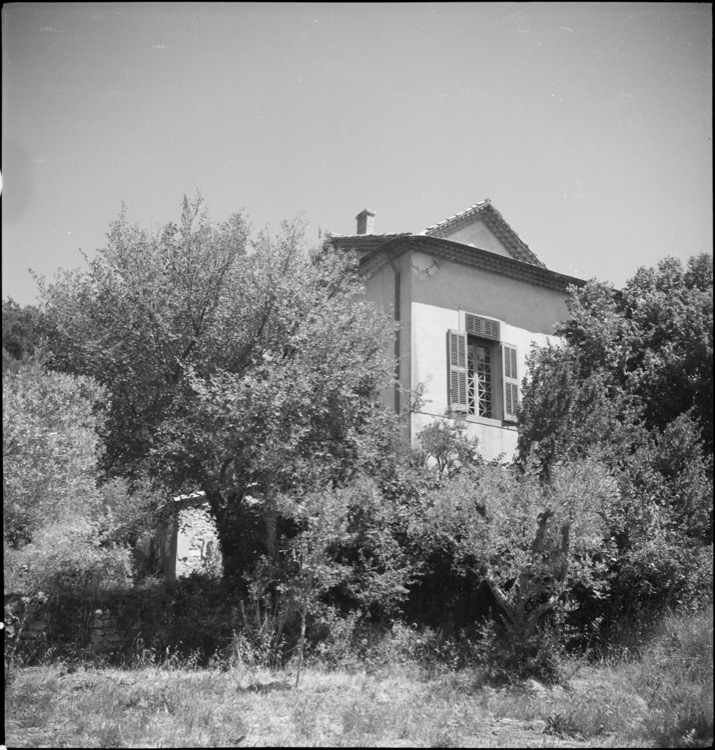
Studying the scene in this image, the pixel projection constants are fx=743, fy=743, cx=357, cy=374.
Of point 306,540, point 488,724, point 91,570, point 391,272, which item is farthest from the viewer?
point 391,272

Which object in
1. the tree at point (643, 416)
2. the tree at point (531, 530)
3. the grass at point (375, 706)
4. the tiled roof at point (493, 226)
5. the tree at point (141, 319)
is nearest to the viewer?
the grass at point (375, 706)

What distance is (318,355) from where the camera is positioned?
1238 centimetres

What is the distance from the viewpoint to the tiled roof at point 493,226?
16438 mm

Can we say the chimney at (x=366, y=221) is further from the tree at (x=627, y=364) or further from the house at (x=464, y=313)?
the tree at (x=627, y=364)

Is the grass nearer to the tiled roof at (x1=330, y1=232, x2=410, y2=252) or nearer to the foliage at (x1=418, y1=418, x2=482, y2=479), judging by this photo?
the foliage at (x1=418, y1=418, x2=482, y2=479)

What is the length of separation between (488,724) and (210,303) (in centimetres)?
772

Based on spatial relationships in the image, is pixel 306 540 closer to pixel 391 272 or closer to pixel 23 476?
pixel 23 476

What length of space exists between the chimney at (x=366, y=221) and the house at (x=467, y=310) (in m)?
1.56

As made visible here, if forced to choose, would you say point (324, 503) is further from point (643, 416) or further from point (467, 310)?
point (643, 416)

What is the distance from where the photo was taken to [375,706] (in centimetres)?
Answer: 953

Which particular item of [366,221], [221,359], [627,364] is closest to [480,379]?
[627,364]

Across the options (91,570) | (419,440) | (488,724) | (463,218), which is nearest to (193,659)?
(91,570)

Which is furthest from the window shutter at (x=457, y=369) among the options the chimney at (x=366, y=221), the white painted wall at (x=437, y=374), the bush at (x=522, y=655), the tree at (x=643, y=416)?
the bush at (x=522, y=655)

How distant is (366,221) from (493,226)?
3.17 meters
